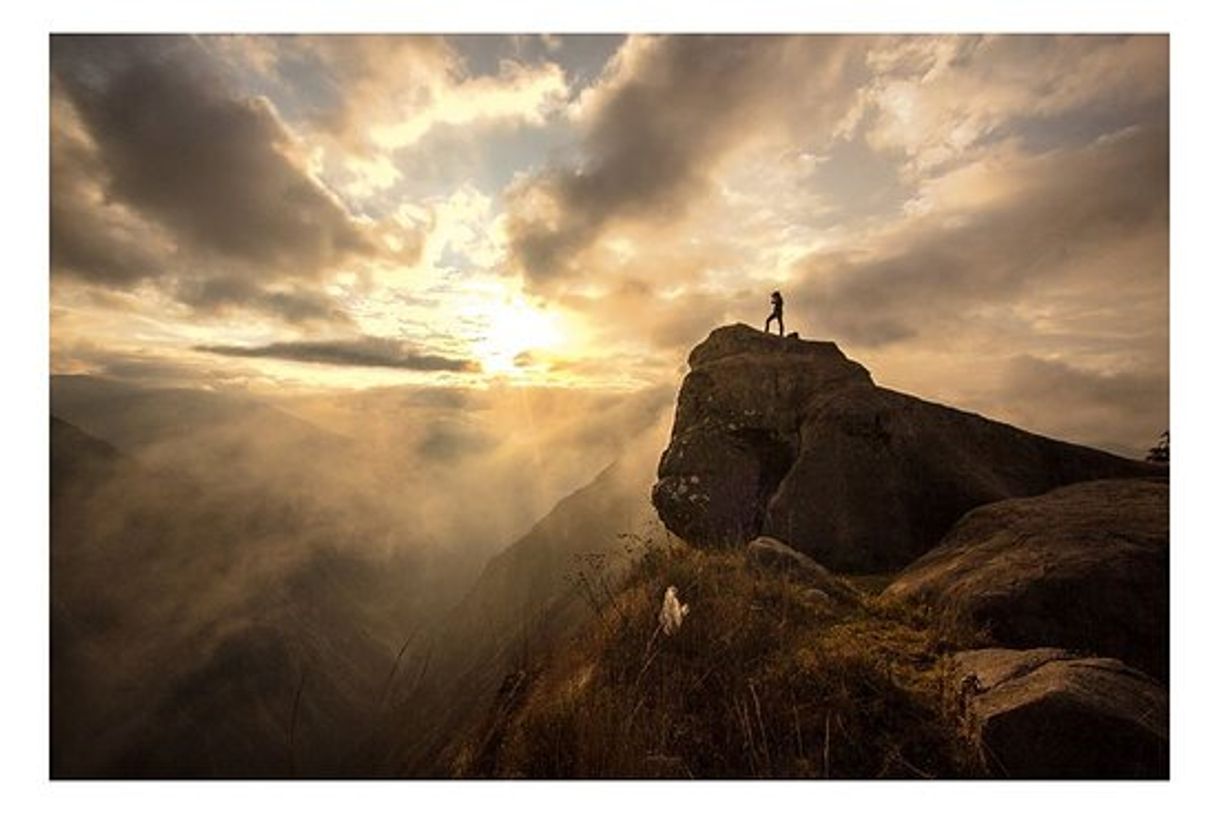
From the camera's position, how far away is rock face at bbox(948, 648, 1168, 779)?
3281 millimetres

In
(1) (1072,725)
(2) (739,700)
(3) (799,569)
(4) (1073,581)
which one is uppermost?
(4) (1073,581)

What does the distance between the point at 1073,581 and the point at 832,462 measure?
4279mm

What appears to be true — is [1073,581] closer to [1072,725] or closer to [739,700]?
[1072,725]

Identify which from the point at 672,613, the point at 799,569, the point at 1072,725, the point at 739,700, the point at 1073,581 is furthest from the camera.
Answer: the point at 799,569

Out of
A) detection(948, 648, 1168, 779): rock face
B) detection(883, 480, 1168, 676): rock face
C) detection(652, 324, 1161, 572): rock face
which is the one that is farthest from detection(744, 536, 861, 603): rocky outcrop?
detection(948, 648, 1168, 779): rock face

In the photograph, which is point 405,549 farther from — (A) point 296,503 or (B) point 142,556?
(B) point 142,556

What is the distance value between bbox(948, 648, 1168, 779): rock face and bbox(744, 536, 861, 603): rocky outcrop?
114 inches

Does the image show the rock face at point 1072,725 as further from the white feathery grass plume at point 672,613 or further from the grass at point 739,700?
the white feathery grass plume at point 672,613

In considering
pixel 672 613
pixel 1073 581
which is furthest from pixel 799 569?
pixel 1073 581

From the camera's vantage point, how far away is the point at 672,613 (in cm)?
553

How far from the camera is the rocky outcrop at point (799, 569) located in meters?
6.77

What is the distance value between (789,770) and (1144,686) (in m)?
2.27
